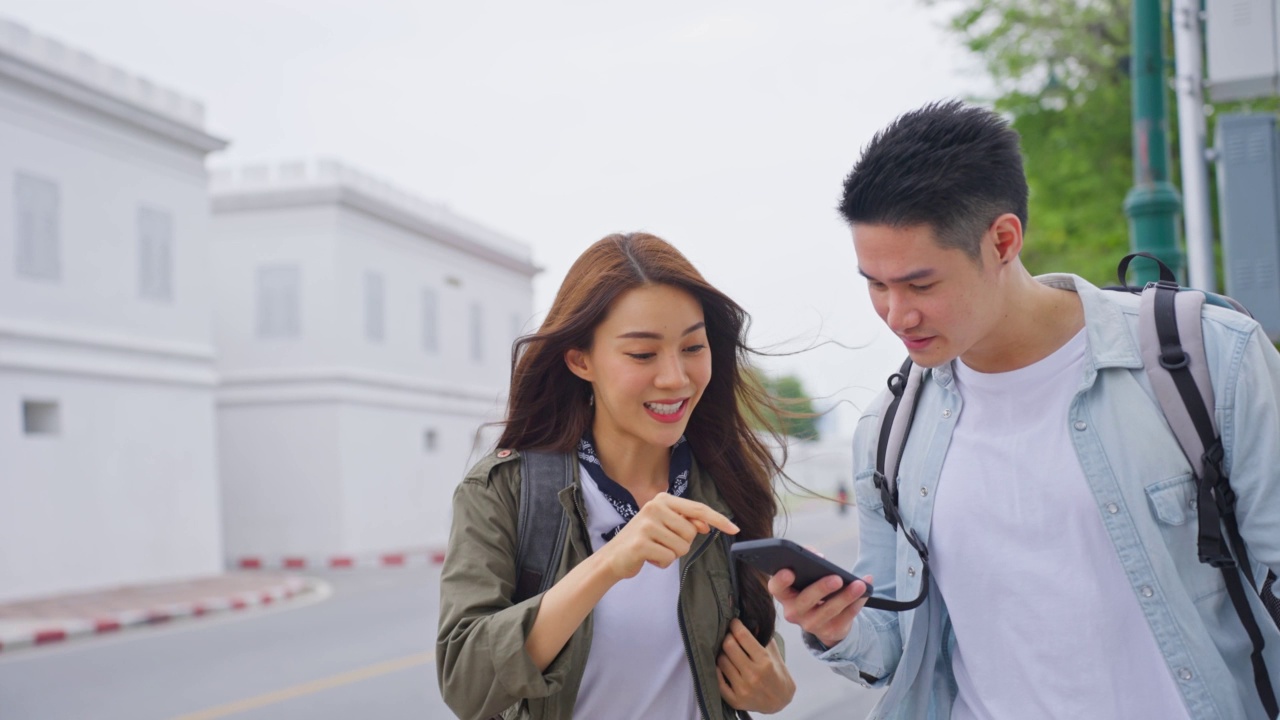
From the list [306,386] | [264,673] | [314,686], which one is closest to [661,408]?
[314,686]

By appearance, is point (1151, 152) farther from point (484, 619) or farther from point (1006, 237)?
point (484, 619)

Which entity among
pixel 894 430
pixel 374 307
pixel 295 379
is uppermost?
pixel 374 307

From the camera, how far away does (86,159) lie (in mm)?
17375

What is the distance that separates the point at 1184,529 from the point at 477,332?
97.6 feet

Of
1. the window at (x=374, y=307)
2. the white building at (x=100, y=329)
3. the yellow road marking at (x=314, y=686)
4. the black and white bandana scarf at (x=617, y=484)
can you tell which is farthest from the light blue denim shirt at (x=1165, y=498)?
the window at (x=374, y=307)

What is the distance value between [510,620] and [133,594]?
1611 centimetres

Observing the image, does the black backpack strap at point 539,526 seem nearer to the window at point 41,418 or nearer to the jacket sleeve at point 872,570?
the jacket sleeve at point 872,570

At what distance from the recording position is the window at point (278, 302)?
24281 mm

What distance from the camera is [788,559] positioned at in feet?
6.89

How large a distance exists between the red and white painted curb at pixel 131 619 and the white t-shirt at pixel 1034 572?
1220 cm

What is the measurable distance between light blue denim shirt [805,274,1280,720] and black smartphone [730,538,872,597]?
11.5 inches

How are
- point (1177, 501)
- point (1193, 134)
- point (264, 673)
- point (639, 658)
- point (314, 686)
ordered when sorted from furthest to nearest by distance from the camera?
point (264, 673) < point (314, 686) < point (1193, 134) < point (639, 658) < point (1177, 501)

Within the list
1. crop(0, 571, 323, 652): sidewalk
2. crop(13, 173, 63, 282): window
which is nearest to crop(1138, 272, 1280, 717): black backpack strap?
crop(0, 571, 323, 652): sidewalk

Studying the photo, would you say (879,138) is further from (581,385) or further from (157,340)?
(157,340)
